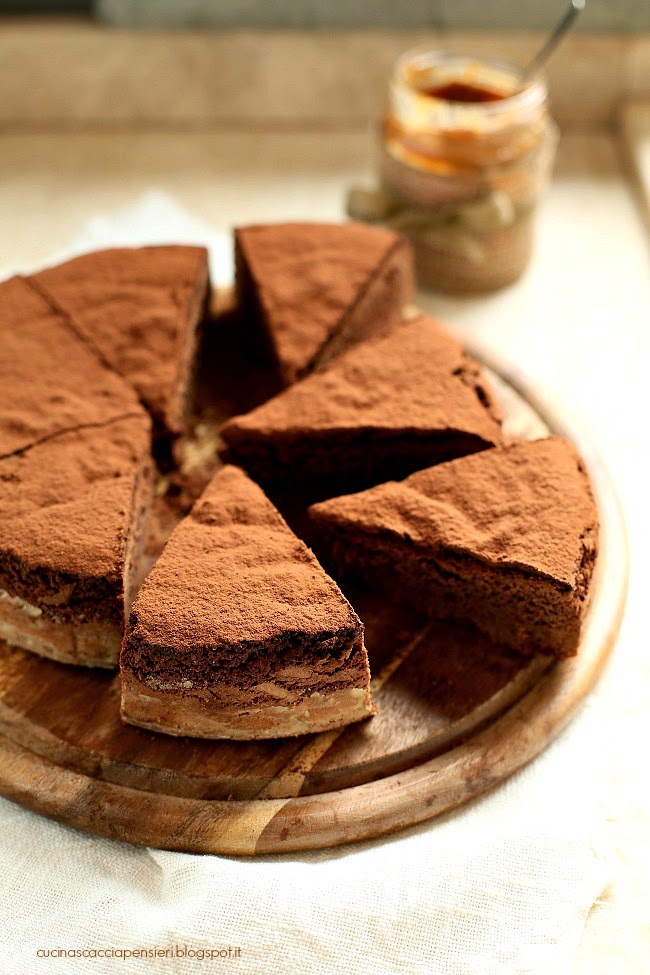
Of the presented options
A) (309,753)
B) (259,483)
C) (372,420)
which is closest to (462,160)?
(372,420)

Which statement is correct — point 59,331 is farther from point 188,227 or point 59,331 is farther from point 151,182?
point 151,182

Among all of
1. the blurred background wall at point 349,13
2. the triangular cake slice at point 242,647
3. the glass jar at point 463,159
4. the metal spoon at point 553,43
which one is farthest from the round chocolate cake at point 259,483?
the blurred background wall at point 349,13

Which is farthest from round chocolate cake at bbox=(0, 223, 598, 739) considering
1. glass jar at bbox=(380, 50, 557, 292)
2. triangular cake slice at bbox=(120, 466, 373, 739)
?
glass jar at bbox=(380, 50, 557, 292)

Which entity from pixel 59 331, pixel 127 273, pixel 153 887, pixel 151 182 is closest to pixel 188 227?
pixel 151 182

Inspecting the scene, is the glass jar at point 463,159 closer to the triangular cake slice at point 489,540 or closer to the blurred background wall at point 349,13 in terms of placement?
the blurred background wall at point 349,13

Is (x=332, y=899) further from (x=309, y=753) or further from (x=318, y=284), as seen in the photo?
(x=318, y=284)

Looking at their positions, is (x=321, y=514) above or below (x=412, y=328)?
below
